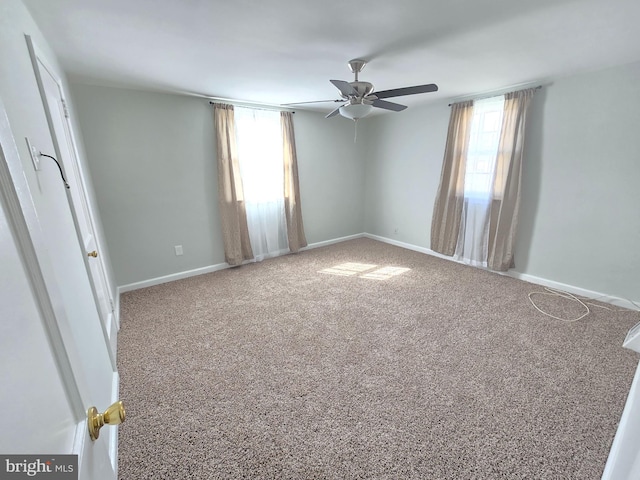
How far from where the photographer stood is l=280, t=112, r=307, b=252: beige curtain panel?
3.90m

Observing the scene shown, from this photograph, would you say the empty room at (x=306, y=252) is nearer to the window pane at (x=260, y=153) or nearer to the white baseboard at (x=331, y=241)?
the window pane at (x=260, y=153)

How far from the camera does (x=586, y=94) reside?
2594 mm

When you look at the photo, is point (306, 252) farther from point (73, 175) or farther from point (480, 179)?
point (73, 175)

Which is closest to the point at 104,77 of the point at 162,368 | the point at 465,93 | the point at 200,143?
the point at 200,143

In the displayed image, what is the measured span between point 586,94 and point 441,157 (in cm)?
152

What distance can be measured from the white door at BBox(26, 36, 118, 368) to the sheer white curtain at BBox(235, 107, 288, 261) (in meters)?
1.82

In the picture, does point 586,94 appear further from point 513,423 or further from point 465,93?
point 513,423

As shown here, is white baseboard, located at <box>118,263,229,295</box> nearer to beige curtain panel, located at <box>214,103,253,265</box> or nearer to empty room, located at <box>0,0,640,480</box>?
empty room, located at <box>0,0,640,480</box>

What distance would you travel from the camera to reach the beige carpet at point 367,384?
4.42ft

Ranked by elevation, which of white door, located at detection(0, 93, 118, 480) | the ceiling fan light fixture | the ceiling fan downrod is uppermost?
the ceiling fan downrod

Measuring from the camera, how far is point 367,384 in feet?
5.88

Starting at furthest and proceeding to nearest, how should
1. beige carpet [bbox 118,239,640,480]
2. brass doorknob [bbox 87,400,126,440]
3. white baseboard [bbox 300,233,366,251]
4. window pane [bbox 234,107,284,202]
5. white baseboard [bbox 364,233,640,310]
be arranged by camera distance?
white baseboard [bbox 300,233,366,251], window pane [bbox 234,107,284,202], white baseboard [bbox 364,233,640,310], beige carpet [bbox 118,239,640,480], brass doorknob [bbox 87,400,126,440]

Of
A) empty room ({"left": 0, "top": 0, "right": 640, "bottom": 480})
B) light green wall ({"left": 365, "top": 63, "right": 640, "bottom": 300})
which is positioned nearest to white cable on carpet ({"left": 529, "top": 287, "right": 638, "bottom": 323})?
empty room ({"left": 0, "top": 0, "right": 640, "bottom": 480})

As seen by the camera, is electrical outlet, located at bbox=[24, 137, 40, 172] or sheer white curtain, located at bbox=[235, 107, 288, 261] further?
sheer white curtain, located at bbox=[235, 107, 288, 261]
